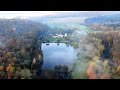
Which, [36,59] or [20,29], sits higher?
[20,29]

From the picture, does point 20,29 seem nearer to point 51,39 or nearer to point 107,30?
point 51,39

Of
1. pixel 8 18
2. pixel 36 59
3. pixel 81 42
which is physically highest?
pixel 8 18

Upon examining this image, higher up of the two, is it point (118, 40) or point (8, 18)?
point (8, 18)
